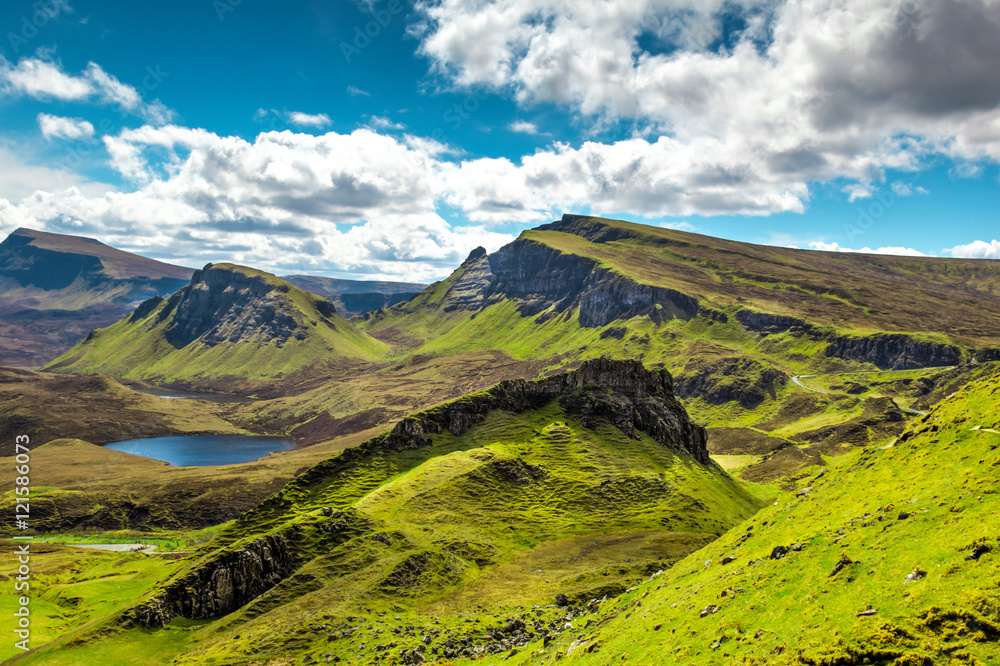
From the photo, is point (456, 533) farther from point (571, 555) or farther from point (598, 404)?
point (598, 404)

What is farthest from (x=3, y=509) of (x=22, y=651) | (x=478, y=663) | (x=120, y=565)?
(x=478, y=663)

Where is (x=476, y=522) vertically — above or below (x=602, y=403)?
below

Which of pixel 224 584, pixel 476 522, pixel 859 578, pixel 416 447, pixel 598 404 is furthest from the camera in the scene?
pixel 598 404

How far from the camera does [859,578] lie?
31.6 m

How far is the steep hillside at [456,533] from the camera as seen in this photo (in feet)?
229

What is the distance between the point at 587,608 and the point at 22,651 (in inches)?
3384

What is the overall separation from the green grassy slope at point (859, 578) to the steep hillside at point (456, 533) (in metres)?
25.4

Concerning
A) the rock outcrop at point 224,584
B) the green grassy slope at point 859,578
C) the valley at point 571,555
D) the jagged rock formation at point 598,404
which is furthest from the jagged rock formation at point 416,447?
the green grassy slope at point 859,578

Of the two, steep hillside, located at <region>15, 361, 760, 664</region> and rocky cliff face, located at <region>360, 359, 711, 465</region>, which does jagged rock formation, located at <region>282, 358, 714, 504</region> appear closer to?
rocky cliff face, located at <region>360, 359, 711, 465</region>

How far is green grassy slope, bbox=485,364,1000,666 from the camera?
25.1 m

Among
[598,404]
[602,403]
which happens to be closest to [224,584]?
[598,404]

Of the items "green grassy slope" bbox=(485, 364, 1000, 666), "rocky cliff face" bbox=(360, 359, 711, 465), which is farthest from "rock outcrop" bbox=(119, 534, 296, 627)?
"rocky cliff face" bbox=(360, 359, 711, 465)

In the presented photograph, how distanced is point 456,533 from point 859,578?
76083 mm

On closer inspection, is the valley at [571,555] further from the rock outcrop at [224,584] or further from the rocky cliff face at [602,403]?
the rocky cliff face at [602,403]
